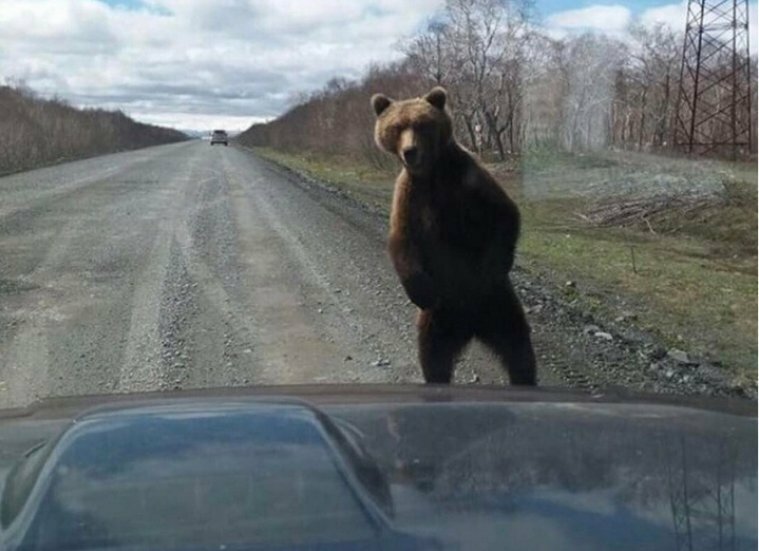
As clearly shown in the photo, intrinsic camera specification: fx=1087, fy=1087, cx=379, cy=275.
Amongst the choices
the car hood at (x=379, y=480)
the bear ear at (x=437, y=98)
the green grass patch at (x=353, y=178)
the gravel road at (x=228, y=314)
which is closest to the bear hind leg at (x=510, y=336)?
the gravel road at (x=228, y=314)

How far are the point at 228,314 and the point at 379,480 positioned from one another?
5855 millimetres

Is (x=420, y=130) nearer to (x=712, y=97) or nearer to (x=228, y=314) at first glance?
(x=228, y=314)

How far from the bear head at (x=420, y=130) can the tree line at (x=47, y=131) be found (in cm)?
2354

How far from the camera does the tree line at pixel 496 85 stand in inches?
199

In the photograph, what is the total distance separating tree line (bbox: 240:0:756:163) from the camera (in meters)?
5.07

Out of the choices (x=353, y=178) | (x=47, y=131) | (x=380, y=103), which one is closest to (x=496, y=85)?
(x=380, y=103)

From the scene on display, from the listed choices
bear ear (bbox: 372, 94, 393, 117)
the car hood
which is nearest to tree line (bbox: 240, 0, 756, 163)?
bear ear (bbox: 372, 94, 393, 117)

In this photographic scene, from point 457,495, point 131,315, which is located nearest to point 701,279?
point 131,315

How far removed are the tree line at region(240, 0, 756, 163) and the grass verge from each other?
1.50 feet

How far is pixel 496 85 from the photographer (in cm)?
580

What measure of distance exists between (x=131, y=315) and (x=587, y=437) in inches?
225

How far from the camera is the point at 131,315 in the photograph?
758cm

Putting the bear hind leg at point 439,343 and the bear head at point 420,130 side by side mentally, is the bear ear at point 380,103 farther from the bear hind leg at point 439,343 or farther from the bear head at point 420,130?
the bear hind leg at point 439,343

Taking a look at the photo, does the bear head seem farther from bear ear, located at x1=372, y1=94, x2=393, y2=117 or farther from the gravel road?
the gravel road
